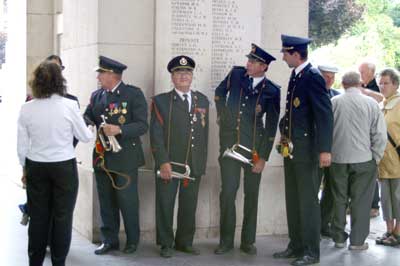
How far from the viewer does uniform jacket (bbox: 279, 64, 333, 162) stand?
672cm

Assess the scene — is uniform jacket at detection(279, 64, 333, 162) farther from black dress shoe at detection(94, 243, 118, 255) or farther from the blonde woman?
black dress shoe at detection(94, 243, 118, 255)

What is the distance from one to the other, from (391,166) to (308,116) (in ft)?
5.09

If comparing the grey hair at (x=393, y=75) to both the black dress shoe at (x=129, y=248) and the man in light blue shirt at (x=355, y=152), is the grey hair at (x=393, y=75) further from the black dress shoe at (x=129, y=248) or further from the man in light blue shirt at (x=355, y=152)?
the black dress shoe at (x=129, y=248)

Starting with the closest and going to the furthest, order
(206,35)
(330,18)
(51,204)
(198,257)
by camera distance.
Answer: (51,204) → (198,257) → (206,35) → (330,18)

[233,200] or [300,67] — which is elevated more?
[300,67]

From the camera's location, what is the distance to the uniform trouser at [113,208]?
23.3 feet

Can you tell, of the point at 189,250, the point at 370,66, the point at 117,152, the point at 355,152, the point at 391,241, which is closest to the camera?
the point at 117,152

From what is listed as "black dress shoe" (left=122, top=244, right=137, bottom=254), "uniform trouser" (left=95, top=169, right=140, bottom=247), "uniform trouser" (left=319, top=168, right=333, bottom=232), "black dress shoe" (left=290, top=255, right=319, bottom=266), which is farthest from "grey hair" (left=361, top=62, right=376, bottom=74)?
"black dress shoe" (left=122, top=244, right=137, bottom=254)

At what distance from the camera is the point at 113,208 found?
720cm

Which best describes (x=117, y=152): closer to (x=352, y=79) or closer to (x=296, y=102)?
(x=296, y=102)

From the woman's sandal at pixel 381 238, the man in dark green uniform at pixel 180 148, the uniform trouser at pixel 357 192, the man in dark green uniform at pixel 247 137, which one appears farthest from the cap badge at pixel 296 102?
the woman's sandal at pixel 381 238

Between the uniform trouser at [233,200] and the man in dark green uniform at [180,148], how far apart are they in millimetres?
257

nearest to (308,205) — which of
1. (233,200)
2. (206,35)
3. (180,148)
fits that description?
(233,200)

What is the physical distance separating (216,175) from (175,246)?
3.11ft
